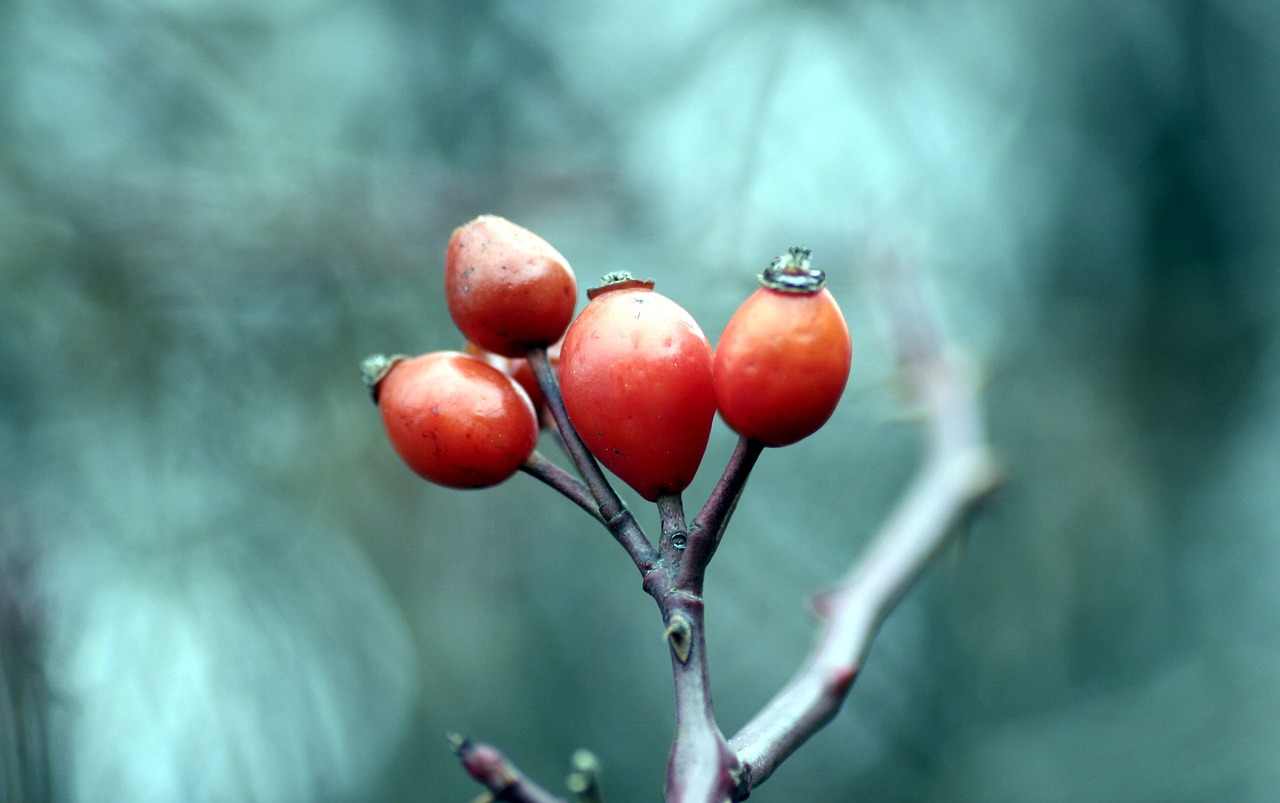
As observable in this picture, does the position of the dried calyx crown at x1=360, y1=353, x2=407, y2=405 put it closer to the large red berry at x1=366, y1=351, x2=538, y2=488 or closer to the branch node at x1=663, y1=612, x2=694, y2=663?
the large red berry at x1=366, y1=351, x2=538, y2=488

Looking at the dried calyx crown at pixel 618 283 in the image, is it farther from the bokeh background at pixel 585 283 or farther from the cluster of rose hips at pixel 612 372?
the bokeh background at pixel 585 283

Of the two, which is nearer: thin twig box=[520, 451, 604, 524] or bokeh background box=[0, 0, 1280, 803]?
thin twig box=[520, 451, 604, 524]

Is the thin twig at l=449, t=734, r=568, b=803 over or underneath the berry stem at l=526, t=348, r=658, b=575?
underneath

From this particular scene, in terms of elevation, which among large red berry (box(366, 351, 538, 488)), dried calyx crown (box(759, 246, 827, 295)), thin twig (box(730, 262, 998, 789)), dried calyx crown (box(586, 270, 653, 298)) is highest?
dried calyx crown (box(586, 270, 653, 298))

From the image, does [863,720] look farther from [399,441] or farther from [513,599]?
[399,441]

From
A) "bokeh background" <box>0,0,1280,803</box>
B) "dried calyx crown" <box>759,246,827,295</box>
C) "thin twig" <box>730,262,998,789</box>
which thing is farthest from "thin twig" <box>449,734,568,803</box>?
"bokeh background" <box>0,0,1280,803</box>

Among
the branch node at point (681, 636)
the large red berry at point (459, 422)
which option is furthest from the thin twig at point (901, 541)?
the large red berry at point (459, 422)

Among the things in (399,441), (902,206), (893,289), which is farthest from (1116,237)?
(399,441)
